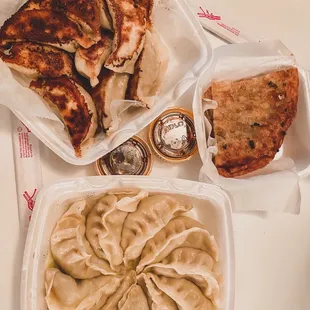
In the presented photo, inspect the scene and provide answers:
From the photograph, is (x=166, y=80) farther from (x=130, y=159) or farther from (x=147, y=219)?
(x=147, y=219)

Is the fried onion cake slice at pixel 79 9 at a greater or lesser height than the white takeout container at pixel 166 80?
greater

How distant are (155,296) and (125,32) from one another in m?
0.87

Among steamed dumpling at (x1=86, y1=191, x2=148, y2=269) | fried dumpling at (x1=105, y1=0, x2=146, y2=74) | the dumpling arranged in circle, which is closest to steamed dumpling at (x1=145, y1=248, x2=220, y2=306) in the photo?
the dumpling arranged in circle

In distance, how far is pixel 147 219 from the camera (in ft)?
5.75

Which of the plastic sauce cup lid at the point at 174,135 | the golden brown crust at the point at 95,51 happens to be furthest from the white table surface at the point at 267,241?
the golden brown crust at the point at 95,51

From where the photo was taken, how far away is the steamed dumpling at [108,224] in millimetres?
1709

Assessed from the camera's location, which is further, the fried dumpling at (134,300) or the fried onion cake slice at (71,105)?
the fried dumpling at (134,300)

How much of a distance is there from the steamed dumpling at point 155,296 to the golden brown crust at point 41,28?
813mm

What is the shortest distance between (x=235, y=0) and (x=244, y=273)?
1000 mm

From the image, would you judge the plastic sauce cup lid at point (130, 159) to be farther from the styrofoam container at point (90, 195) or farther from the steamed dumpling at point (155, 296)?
the steamed dumpling at point (155, 296)

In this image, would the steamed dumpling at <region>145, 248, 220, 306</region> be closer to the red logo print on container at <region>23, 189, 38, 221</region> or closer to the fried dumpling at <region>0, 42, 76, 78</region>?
the red logo print on container at <region>23, 189, 38, 221</region>

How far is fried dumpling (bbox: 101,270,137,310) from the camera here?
1706 millimetres

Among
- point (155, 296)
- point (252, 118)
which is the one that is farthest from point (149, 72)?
point (155, 296)

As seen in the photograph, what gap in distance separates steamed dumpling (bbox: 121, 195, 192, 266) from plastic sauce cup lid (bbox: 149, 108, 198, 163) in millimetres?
156
